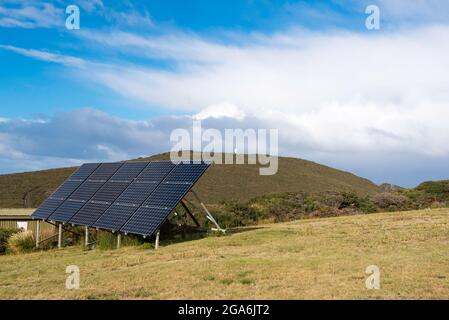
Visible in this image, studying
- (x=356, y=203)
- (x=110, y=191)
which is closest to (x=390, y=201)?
(x=356, y=203)

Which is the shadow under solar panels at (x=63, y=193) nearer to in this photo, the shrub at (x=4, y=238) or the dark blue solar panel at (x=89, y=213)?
the shrub at (x=4, y=238)

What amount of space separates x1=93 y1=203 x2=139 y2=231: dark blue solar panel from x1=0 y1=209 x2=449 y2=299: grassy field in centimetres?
105

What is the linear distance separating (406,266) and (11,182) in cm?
5625

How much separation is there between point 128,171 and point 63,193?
13.7 ft

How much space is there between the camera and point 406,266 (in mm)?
12781

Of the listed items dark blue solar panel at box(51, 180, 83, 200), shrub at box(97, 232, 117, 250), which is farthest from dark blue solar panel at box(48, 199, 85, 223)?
shrub at box(97, 232, 117, 250)

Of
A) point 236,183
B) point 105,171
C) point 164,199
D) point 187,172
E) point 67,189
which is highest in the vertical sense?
point 236,183

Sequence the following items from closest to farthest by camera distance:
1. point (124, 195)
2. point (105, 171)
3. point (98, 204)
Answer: point (124, 195) → point (98, 204) → point (105, 171)

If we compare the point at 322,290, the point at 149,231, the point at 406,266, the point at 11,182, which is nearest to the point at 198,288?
the point at 322,290

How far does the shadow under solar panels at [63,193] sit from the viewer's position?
78.8 feet

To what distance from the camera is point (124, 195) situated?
21.3m

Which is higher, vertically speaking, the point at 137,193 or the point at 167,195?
the point at 137,193

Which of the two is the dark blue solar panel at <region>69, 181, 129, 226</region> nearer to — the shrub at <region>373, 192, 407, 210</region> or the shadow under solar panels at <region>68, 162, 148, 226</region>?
the shadow under solar panels at <region>68, 162, 148, 226</region>

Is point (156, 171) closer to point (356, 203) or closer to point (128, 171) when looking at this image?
point (128, 171)
